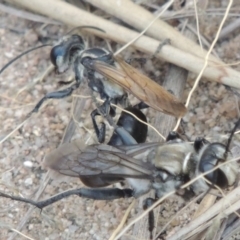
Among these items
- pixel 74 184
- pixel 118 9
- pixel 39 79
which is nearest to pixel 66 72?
pixel 39 79

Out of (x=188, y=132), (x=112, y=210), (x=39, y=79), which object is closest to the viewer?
(x=112, y=210)

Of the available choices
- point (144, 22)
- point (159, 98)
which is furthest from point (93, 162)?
point (144, 22)

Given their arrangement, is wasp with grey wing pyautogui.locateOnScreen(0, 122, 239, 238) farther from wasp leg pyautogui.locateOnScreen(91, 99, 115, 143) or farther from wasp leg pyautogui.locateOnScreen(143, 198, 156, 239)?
wasp leg pyautogui.locateOnScreen(91, 99, 115, 143)

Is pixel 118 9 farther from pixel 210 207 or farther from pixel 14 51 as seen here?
pixel 210 207

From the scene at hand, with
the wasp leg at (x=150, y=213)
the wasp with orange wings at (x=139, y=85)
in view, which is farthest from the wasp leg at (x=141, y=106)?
the wasp leg at (x=150, y=213)

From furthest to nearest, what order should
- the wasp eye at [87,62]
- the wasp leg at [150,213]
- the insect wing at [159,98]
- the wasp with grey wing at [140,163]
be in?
the wasp eye at [87,62] → the insect wing at [159,98] → the wasp leg at [150,213] → the wasp with grey wing at [140,163]

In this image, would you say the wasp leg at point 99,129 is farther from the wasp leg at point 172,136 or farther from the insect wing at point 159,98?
the wasp leg at point 172,136
